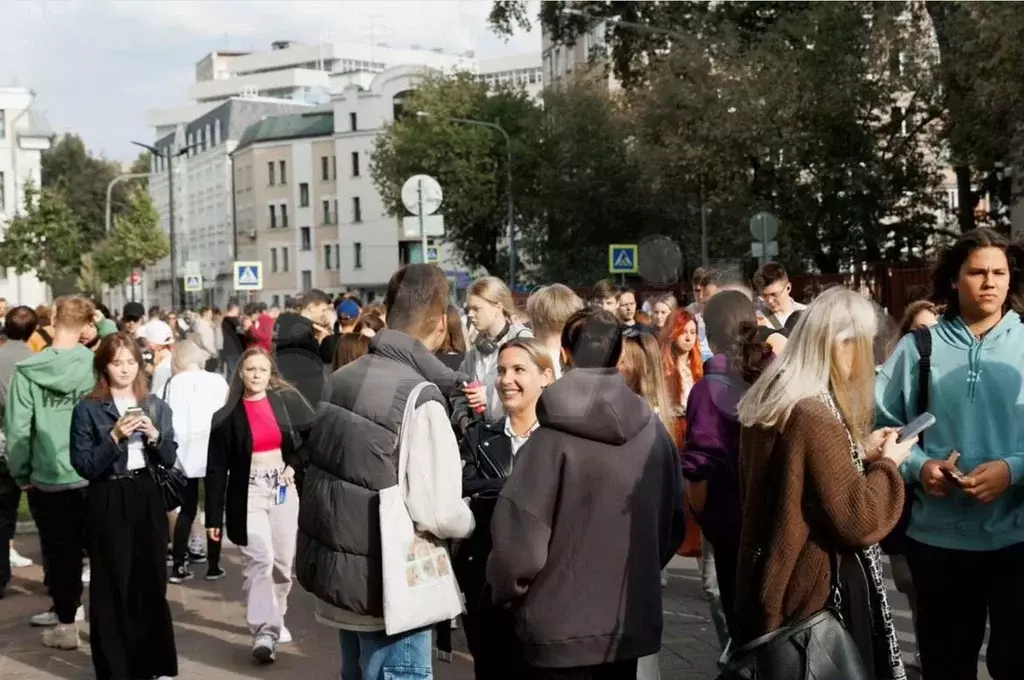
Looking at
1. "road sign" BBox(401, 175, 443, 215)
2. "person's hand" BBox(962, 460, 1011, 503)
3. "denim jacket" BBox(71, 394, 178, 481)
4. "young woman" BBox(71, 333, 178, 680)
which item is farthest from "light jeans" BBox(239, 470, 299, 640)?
"road sign" BBox(401, 175, 443, 215)

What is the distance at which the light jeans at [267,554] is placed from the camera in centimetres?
830

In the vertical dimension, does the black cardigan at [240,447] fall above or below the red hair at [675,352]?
below

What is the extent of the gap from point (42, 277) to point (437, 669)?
44.7m

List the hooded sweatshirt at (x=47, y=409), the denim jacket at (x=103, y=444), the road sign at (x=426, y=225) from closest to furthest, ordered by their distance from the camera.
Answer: the denim jacket at (x=103, y=444), the hooded sweatshirt at (x=47, y=409), the road sign at (x=426, y=225)

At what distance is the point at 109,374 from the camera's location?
25.3 feet

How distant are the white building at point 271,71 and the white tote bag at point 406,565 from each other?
377ft

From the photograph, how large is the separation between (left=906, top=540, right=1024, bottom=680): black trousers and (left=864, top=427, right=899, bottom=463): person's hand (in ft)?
2.72

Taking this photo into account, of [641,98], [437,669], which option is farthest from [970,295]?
[641,98]

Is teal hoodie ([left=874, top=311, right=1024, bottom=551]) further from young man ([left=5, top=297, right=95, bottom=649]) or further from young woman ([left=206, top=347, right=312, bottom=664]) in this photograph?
young man ([left=5, top=297, right=95, bottom=649])

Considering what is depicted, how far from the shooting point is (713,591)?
7328 millimetres

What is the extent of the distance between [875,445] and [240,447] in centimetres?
475

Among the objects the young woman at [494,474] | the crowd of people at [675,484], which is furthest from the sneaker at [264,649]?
the young woman at [494,474]

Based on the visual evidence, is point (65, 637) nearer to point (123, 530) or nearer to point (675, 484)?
point (123, 530)

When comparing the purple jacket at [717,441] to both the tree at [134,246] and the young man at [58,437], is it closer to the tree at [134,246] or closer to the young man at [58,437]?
the young man at [58,437]
